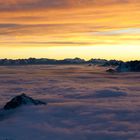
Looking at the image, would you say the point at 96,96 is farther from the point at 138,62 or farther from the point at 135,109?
the point at 138,62

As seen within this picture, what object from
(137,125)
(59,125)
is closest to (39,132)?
(59,125)

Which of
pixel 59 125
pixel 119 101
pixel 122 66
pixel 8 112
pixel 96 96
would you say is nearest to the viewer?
pixel 59 125

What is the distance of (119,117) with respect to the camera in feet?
88.5

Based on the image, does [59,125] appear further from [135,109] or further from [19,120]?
[135,109]

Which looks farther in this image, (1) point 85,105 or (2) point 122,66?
(2) point 122,66

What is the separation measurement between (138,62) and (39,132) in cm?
9223

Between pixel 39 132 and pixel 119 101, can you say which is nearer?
pixel 39 132

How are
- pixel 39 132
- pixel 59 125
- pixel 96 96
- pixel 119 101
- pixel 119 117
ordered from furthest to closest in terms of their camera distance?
pixel 96 96 → pixel 119 101 → pixel 119 117 → pixel 59 125 → pixel 39 132

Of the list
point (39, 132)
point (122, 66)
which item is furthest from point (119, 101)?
point (122, 66)

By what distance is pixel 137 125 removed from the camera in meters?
24.3

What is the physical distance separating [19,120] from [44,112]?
2830 mm

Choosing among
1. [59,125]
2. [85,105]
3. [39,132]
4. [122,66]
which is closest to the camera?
[39,132]

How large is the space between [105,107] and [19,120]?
7.40 metres

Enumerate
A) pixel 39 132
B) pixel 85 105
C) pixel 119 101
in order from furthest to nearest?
pixel 119 101 < pixel 85 105 < pixel 39 132
